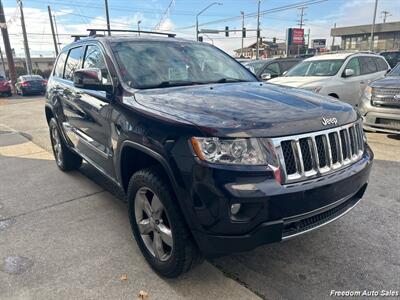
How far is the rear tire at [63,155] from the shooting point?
16.8 feet

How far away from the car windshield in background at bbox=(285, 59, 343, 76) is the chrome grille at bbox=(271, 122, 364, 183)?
6428 millimetres

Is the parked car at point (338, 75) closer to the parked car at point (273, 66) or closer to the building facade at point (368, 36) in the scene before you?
the parked car at point (273, 66)

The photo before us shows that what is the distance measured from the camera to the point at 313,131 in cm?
231

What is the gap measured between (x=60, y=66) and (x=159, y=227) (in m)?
3.50

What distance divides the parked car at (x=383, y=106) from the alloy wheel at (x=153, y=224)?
5063 millimetres

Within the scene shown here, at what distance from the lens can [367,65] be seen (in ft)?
30.0

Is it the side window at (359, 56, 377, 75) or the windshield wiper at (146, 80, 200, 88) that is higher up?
the windshield wiper at (146, 80, 200, 88)

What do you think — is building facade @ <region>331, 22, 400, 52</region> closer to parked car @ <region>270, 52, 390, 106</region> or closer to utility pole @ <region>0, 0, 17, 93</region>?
utility pole @ <region>0, 0, 17, 93</region>

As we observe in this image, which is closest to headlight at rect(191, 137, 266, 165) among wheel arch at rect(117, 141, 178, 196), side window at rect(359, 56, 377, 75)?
wheel arch at rect(117, 141, 178, 196)

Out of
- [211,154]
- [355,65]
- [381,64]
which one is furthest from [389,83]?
[211,154]

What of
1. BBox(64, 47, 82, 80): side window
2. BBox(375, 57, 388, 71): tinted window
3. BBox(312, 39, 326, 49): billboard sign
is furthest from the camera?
BBox(312, 39, 326, 49): billboard sign

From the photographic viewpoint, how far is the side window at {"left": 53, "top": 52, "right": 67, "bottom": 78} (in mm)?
4949

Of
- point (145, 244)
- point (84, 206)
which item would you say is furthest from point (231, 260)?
point (84, 206)
